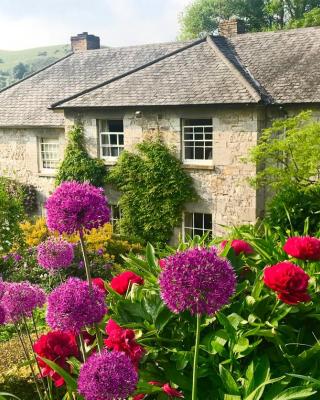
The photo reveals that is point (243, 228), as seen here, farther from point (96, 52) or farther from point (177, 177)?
point (96, 52)

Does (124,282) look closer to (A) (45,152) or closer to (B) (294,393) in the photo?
(B) (294,393)

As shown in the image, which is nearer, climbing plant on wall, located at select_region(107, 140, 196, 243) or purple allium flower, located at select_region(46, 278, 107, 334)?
purple allium flower, located at select_region(46, 278, 107, 334)

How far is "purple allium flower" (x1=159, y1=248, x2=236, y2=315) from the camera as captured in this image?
2.12 meters

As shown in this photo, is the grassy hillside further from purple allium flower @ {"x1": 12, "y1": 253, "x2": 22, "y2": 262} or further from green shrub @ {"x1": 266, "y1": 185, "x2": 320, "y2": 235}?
green shrub @ {"x1": 266, "y1": 185, "x2": 320, "y2": 235}

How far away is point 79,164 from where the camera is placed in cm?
1750

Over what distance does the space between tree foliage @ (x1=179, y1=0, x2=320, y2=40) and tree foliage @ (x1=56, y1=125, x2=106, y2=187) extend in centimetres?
2226

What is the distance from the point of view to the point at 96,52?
23.2m

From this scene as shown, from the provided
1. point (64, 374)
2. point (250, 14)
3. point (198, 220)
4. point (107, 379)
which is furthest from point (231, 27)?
point (250, 14)

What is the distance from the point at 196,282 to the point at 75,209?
30.4 inches

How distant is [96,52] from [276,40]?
9127 millimetres

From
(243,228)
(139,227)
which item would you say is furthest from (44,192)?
(243,228)

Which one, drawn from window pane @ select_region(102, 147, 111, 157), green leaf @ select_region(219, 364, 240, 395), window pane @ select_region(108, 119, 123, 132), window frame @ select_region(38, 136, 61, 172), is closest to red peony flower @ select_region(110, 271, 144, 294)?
green leaf @ select_region(219, 364, 240, 395)


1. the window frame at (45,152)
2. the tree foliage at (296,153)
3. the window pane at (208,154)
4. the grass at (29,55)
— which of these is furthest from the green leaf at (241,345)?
the grass at (29,55)

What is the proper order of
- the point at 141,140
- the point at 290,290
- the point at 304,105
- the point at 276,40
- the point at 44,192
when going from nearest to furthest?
the point at 290,290 < the point at 304,105 < the point at 141,140 < the point at 276,40 < the point at 44,192
